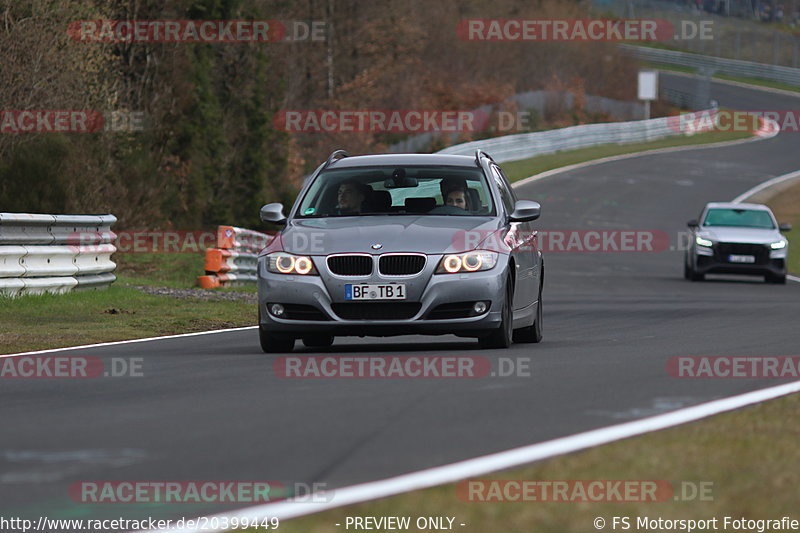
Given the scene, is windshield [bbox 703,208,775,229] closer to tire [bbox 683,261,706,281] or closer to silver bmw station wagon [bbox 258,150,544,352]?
tire [bbox 683,261,706,281]

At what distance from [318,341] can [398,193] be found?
1.46m

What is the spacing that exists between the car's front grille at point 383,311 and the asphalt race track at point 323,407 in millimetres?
411

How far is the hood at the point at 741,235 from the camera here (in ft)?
100

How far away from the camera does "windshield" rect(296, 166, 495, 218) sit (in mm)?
13594

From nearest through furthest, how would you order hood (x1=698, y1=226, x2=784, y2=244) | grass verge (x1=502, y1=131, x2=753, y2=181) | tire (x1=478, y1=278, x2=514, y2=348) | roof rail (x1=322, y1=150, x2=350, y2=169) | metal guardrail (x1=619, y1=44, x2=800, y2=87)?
tire (x1=478, y1=278, x2=514, y2=348), roof rail (x1=322, y1=150, x2=350, y2=169), hood (x1=698, y1=226, x2=784, y2=244), grass verge (x1=502, y1=131, x2=753, y2=181), metal guardrail (x1=619, y1=44, x2=800, y2=87)

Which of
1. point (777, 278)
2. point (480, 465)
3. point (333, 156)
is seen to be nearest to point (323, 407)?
point (480, 465)

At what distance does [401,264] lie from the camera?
41.2 feet

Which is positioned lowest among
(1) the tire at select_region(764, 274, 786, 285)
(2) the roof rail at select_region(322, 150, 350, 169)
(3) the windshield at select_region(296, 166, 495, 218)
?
(1) the tire at select_region(764, 274, 786, 285)

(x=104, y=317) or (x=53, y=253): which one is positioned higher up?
(x=53, y=253)

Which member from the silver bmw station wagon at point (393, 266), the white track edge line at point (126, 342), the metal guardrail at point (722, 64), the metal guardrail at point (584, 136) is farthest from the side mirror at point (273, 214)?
the metal guardrail at point (722, 64)

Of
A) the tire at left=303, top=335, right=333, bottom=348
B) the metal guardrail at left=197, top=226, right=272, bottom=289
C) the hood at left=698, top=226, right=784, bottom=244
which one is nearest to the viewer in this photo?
the tire at left=303, top=335, right=333, bottom=348

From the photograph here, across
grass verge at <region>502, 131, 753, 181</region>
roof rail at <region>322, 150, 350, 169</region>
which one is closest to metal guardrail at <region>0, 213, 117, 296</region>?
roof rail at <region>322, 150, 350, 169</region>

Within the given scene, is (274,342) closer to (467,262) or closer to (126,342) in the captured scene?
(467,262)

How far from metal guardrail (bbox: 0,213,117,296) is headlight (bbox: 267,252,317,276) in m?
6.08
